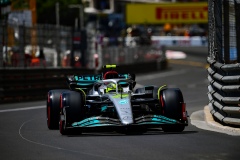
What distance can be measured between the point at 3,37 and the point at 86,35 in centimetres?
1040

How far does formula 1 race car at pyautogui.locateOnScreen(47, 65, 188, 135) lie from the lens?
13.8 m

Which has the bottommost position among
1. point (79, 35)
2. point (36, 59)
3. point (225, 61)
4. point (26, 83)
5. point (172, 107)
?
point (26, 83)

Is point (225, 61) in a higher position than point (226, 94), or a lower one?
higher

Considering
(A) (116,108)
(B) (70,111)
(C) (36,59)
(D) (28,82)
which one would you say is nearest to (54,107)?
(B) (70,111)

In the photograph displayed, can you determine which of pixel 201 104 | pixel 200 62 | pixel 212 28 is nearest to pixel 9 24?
pixel 201 104

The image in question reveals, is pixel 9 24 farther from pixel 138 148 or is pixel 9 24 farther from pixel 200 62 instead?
pixel 200 62

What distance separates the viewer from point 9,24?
27.0m

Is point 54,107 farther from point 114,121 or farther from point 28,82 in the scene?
point 28,82

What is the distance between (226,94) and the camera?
1538 centimetres

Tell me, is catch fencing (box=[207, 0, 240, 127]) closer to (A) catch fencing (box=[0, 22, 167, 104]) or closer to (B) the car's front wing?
(B) the car's front wing

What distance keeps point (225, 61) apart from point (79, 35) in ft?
60.8

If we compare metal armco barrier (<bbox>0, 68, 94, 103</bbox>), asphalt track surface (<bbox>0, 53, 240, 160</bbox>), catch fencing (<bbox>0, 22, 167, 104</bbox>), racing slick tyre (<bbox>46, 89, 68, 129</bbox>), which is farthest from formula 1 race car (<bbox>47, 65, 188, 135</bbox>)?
catch fencing (<bbox>0, 22, 167, 104</bbox>)

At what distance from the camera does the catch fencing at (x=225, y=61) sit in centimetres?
1468

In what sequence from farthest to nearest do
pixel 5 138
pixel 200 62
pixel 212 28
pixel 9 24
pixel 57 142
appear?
pixel 200 62
pixel 9 24
pixel 212 28
pixel 5 138
pixel 57 142
